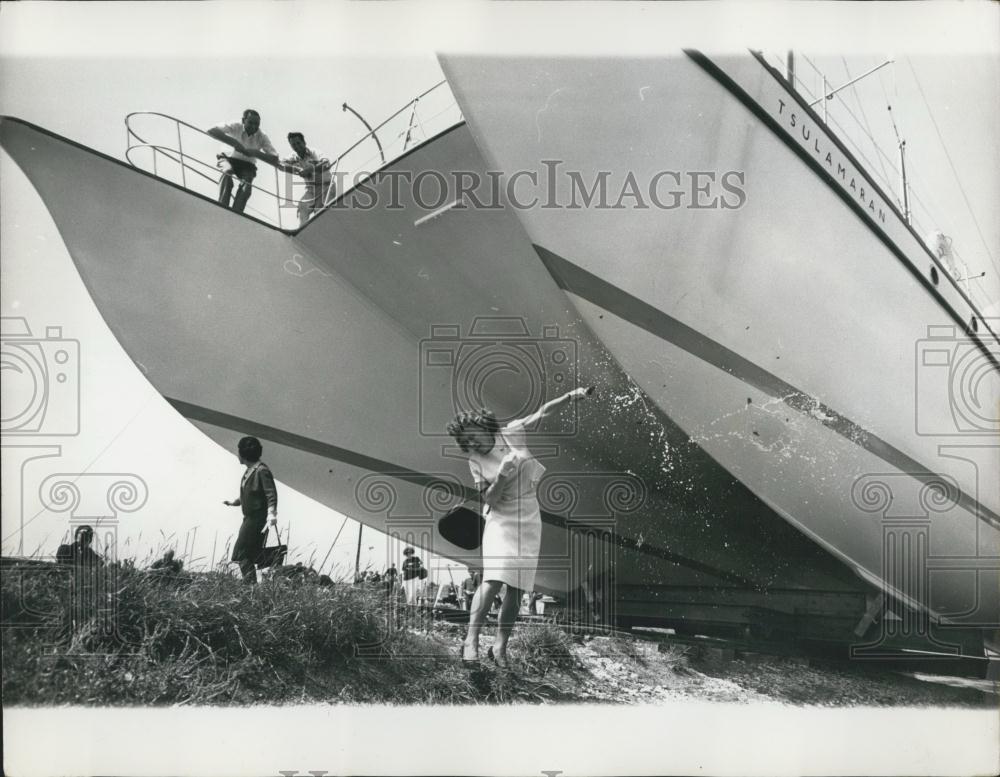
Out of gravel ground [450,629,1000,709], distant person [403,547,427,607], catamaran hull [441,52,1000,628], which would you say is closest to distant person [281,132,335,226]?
catamaran hull [441,52,1000,628]

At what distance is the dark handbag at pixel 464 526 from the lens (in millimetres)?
3166

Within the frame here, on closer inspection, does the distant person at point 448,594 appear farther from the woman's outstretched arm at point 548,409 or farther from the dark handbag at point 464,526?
the woman's outstretched arm at point 548,409

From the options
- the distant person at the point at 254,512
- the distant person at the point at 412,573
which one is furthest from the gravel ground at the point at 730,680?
the distant person at the point at 254,512

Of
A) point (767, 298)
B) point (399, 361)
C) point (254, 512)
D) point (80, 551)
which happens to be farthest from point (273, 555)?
point (767, 298)

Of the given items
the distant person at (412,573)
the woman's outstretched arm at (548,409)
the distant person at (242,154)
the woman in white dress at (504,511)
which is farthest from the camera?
the distant person at (242,154)

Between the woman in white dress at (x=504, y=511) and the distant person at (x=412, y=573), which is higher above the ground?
the woman in white dress at (x=504, y=511)

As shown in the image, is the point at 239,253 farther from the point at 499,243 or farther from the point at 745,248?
the point at 745,248

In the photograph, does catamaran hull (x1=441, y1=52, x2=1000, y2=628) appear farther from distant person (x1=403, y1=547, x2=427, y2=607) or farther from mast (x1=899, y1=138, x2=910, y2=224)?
distant person (x1=403, y1=547, x2=427, y2=607)

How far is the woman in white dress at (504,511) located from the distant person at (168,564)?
→ 114 centimetres

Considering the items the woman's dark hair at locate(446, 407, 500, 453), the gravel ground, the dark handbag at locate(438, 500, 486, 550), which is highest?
the woman's dark hair at locate(446, 407, 500, 453)

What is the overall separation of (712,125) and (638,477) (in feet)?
4.46

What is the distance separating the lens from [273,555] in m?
3.36

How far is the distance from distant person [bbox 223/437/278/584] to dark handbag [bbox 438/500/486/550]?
2.34 ft

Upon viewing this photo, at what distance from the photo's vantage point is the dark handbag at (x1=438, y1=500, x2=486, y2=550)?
125 inches
